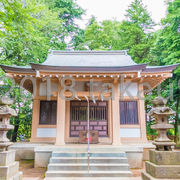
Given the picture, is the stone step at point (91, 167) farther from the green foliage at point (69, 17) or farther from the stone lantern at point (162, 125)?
the green foliage at point (69, 17)

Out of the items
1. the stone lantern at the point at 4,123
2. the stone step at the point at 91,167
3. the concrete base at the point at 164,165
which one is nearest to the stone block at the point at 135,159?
the stone step at the point at 91,167

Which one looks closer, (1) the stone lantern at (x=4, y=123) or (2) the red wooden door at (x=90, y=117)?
(1) the stone lantern at (x=4, y=123)

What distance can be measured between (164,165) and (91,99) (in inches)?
167

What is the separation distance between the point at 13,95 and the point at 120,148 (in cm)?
762

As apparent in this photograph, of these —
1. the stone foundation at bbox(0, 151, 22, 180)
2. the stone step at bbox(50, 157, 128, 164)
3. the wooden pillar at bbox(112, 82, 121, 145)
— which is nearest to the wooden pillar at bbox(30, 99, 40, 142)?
the stone step at bbox(50, 157, 128, 164)

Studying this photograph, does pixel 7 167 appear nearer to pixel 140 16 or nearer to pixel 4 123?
pixel 4 123

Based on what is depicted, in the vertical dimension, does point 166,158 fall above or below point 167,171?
above

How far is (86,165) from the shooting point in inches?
190

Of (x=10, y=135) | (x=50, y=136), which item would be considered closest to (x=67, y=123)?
(x=50, y=136)

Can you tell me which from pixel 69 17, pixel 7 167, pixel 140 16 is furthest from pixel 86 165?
pixel 69 17

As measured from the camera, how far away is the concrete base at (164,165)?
3.25 metres

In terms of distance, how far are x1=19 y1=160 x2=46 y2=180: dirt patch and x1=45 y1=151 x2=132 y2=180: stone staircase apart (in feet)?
1.37

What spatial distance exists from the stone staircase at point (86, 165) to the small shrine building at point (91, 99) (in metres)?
1.05

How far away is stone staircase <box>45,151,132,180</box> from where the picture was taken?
459cm
